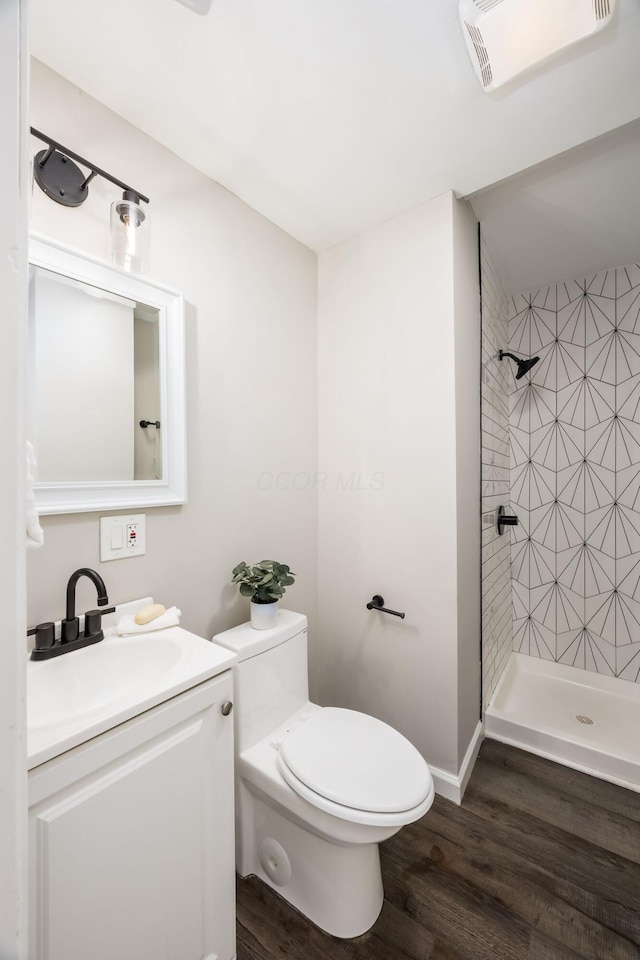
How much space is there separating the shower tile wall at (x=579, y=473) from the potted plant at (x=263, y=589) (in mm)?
1949

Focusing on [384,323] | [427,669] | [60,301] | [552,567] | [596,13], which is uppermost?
[596,13]

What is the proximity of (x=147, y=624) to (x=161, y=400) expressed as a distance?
2.37ft

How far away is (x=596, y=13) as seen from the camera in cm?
96

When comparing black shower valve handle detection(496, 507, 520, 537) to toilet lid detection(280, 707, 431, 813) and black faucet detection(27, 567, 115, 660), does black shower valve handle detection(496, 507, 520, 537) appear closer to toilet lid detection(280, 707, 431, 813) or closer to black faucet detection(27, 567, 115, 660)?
toilet lid detection(280, 707, 431, 813)

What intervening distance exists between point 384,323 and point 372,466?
65cm

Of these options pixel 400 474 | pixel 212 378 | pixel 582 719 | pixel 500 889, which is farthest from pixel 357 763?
pixel 582 719

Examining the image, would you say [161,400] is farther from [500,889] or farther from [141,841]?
[500,889]

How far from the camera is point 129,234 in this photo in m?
1.19

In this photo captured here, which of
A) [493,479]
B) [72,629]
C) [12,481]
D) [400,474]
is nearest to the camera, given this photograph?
[12,481]

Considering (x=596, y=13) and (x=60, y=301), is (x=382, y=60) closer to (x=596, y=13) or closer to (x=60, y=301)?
(x=596, y=13)

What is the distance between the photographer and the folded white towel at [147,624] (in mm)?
1153

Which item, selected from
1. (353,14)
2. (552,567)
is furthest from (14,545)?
(552,567)

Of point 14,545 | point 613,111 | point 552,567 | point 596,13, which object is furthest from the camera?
point 552,567

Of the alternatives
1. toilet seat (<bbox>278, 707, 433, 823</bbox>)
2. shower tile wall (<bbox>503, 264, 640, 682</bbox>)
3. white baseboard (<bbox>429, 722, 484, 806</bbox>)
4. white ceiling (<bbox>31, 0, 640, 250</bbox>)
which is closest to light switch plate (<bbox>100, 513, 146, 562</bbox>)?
toilet seat (<bbox>278, 707, 433, 823</bbox>)
